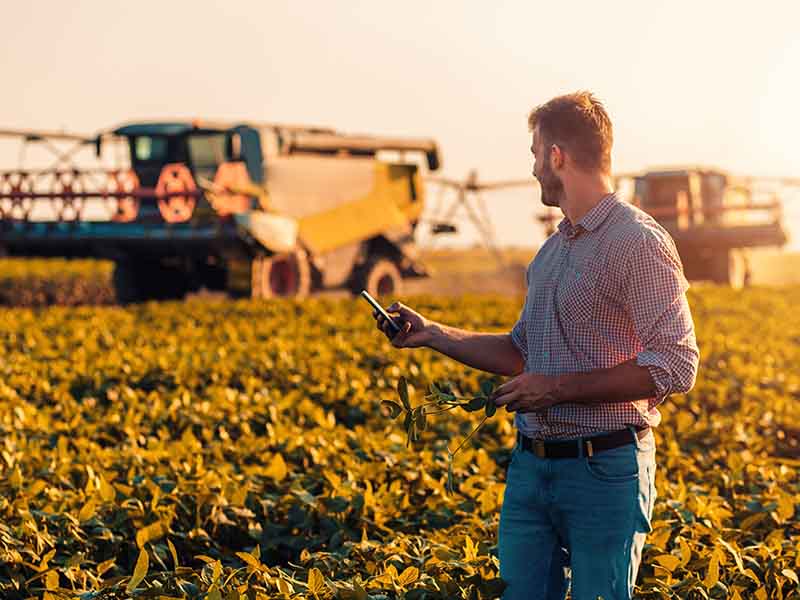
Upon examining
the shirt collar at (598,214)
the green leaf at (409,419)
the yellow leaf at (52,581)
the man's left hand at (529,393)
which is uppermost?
the shirt collar at (598,214)

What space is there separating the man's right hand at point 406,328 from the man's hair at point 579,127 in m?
0.79

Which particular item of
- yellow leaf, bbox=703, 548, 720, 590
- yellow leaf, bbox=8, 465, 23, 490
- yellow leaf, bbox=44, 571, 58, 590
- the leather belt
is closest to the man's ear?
the leather belt

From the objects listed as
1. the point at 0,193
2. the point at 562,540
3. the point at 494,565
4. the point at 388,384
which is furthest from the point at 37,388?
the point at 0,193

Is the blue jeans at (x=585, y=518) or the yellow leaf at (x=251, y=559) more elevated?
the blue jeans at (x=585, y=518)

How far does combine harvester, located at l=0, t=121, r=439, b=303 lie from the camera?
816 inches

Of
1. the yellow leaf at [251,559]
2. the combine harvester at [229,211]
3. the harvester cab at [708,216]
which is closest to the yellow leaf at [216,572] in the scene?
the yellow leaf at [251,559]

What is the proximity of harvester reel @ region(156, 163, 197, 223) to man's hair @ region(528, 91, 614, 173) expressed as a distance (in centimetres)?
1717

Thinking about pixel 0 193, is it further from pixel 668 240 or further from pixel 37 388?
pixel 668 240

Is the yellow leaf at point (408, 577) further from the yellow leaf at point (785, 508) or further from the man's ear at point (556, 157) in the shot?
the yellow leaf at point (785, 508)

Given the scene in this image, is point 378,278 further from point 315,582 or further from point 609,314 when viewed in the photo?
point 609,314

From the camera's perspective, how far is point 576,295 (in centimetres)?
394

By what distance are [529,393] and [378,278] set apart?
21.9 m

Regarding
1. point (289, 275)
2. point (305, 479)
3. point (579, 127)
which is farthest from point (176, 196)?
point (579, 127)

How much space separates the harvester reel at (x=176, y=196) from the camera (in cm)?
2072
